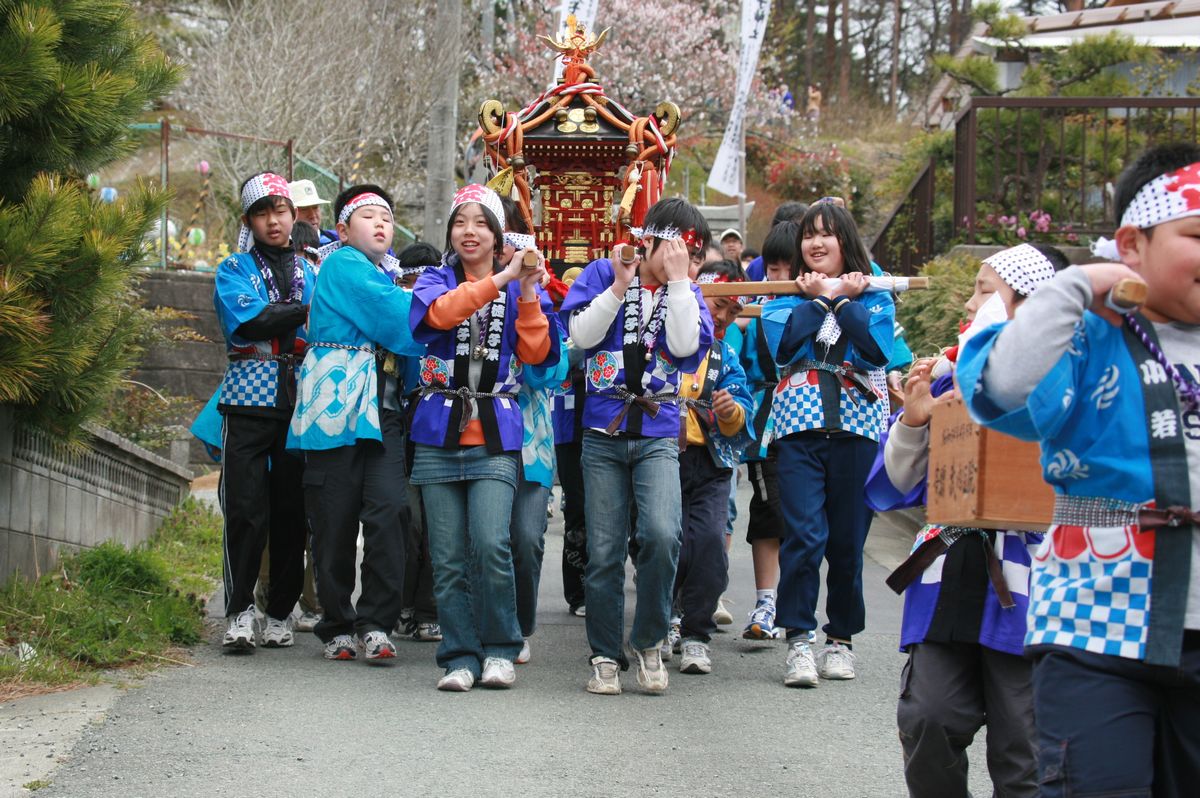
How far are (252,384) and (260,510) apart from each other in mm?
606

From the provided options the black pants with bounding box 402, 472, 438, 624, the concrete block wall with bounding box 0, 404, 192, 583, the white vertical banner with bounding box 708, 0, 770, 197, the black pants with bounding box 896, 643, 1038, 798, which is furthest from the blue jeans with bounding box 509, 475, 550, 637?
the white vertical banner with bounding box 708, 0, 770, 197

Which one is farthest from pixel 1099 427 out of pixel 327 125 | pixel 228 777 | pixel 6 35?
pixel 327 125

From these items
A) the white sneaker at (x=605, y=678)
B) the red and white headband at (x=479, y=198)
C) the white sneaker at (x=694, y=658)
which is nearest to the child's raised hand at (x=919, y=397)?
the white sneaker at (x=605, y=678)

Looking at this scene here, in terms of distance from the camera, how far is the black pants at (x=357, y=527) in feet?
21.8

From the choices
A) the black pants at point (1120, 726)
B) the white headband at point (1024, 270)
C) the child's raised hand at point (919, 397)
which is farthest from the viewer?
the child's raised hand at point (919, 397)

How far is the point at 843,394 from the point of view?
6660 mm

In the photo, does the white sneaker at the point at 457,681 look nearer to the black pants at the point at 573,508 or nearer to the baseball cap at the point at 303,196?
the black pants at the point at 573,508

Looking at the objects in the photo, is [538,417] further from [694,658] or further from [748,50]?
[748,50]

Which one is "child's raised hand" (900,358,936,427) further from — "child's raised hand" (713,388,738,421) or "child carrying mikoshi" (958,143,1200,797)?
"child's raised hand" (713,388,738,421)

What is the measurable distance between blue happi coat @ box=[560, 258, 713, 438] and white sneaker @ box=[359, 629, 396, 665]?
1409 millimetres

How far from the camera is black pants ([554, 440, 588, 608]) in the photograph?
7910 mm

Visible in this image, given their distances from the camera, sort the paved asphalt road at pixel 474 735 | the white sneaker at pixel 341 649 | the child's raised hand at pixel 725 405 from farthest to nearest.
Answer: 1. the child's raised hand at pixel 725 405
2. the white sneaker at pixel 341 649
3. the paved asphalt road at pixel 474 735

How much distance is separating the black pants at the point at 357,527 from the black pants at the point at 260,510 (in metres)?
0.36

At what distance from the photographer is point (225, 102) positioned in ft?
72.8
